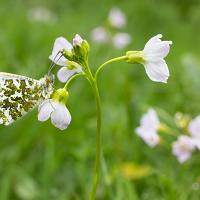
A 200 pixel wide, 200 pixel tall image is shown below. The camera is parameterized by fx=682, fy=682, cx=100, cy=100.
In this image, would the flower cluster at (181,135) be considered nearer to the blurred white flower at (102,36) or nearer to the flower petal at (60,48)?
the flower petal at (60,48)

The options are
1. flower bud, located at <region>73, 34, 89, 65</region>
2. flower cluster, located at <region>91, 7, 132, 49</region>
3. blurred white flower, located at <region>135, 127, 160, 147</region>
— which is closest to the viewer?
flower bud, located at <region>73, 34, 89, 65</region>

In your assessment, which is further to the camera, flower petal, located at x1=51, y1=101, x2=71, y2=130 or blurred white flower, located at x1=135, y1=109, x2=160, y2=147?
blurred white flower, located at x1=135, y1=109, x2=160, y2=147

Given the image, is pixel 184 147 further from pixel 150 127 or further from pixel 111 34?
pixel 111 34

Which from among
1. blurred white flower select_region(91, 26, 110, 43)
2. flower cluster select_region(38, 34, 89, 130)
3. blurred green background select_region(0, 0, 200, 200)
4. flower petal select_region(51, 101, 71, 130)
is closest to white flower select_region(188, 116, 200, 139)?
blurred green background select_region(0, 0, 200, 200)

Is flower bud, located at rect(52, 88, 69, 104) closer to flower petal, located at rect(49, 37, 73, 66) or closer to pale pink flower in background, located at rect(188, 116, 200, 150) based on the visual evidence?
flower petal, located at rect(49, 37, 73, 66)

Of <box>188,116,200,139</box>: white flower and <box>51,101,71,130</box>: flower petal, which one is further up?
<box>188,116,200,139</box>: white flower

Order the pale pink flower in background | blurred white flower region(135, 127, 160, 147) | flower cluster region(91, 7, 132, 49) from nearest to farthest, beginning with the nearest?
1. the pale pink flower in background
2. blurred white flower region(135, 127, 160, 147)
3. flower cluster region(91, 7, 132, 49)
